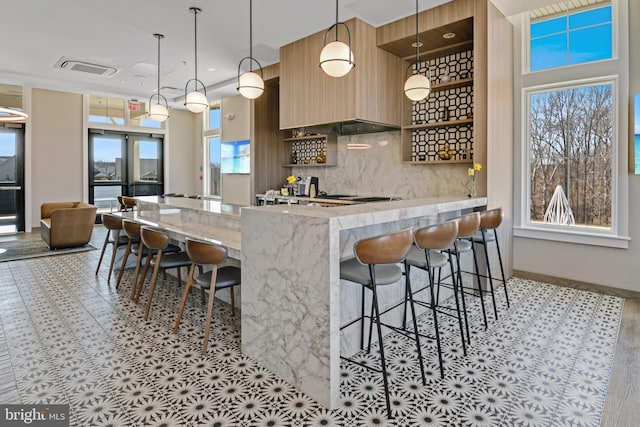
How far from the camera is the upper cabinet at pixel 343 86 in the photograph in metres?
4.56

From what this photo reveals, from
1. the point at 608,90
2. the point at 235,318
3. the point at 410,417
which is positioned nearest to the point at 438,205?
the point at 410,417

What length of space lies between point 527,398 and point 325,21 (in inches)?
174

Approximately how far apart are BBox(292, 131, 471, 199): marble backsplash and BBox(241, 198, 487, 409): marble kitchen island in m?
2.36

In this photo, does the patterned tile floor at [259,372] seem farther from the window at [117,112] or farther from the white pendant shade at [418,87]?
the window at [117,112]

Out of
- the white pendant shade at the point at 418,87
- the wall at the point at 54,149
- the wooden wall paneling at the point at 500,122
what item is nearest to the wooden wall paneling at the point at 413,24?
the wooden wall paneling at the point at 500,122

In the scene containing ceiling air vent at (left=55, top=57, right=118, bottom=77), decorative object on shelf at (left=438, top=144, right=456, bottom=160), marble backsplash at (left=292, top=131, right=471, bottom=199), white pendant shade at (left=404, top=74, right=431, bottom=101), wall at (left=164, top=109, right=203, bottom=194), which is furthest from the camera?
wall at (left=164, top=109, right=203, bottom=194)

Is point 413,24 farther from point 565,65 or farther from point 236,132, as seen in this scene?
point 236,132

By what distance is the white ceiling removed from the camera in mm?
4159

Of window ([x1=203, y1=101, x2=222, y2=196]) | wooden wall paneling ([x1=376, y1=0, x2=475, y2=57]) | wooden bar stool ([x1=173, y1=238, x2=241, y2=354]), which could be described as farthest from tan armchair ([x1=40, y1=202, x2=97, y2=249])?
wooden wall paneling ([x1=376, y1=0, x2=475, y2=57])

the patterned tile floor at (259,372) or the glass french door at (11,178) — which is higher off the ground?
the glass french door at (11,178)

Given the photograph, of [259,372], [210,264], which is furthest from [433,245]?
[210,264]

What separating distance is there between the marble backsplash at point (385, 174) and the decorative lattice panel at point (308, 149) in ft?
0.98

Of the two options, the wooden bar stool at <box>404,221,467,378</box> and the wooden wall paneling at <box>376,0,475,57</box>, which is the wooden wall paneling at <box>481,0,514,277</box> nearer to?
the wooden wall paneling at <box>376,0,475,57</box>

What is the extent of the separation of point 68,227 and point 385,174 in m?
5.35
